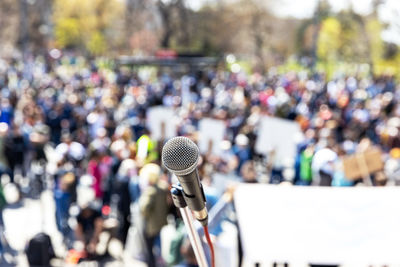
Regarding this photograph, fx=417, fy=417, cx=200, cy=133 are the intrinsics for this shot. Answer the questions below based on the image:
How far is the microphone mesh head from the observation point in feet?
4.75

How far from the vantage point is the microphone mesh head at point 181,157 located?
1.45 metres

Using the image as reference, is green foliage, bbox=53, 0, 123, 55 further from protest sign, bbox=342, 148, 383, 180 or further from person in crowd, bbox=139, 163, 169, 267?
protest sign, bbox=342, 148, 383, 180

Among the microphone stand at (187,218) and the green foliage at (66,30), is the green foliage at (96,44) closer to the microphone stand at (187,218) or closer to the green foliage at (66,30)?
the green foliage at (66,30)

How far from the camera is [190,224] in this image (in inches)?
64.7

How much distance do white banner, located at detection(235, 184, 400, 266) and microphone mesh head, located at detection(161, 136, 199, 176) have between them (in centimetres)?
142

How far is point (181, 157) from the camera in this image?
145 cm

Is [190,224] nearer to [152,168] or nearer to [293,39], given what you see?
[152,168]

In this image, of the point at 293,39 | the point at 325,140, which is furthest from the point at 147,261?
the point at 293,39

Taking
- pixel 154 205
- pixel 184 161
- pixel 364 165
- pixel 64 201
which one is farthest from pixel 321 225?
→ pixel 64 201

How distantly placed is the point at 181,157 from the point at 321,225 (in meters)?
1.73

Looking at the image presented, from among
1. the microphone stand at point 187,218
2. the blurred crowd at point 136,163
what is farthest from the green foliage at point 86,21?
the microphone stand at point 187,218

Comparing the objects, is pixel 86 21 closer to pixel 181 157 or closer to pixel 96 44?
pixel 96 44

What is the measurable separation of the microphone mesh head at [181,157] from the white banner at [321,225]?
1.42 meters

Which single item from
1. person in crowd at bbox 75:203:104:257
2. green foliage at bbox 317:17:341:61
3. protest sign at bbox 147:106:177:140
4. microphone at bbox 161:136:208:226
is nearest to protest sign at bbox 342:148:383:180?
person in crowd at bbox 75:203:104:257
